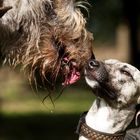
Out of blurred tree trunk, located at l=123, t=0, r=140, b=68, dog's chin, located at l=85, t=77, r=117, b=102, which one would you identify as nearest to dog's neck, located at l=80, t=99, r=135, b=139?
dog's chin, located at l=85, t=77, r=117, b=102

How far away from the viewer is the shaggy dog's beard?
7730 millimetres

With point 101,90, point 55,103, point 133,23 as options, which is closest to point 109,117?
point 101,90

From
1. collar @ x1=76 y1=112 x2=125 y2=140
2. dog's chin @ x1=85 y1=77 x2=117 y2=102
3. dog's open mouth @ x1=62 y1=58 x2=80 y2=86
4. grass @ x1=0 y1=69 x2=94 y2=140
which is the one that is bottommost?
grass @ x1=0 y1=69 x2=94 y2=140

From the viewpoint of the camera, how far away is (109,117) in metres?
8.07

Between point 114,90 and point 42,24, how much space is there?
926 millimetres

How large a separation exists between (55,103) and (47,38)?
14.4 metres

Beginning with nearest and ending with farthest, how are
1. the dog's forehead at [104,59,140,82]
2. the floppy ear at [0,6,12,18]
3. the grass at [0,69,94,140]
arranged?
the floppy ear at [0,6,12,18]
the dog's forehead at [104,59,140,82]
the grass at [0,69,94,140]

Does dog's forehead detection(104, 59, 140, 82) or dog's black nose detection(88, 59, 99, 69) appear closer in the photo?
dog's black nose detection(88, 59, 99, 69)

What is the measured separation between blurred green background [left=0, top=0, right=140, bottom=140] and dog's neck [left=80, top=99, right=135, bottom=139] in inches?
224

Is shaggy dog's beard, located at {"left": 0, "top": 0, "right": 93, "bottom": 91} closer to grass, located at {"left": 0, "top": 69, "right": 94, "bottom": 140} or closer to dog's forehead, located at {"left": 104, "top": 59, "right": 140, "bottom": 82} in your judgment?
dog's forehead, located at {"left": 104, "top": 59, "right": 140, "bottom": 82}

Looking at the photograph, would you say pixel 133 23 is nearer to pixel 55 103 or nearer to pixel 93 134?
pixel 55 103

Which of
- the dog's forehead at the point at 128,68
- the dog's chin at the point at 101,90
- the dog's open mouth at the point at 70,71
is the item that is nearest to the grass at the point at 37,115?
the dog's forehead at the point at 128,68

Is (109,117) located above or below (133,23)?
above

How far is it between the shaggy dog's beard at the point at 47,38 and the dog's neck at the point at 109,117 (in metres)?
0.43
